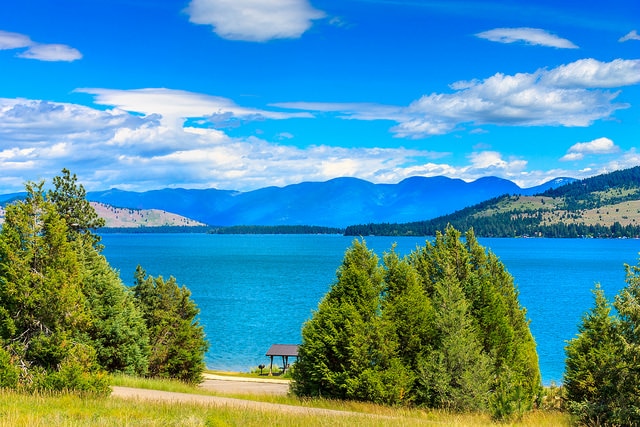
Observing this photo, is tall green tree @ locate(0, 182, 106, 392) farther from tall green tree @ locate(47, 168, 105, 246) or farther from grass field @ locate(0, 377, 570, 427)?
tall green tree @ locate(47, 168, 105, 246)

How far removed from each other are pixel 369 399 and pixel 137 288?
86.9 ft

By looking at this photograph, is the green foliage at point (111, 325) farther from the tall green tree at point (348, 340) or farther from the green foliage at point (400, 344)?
the tall green tree at point (348, 340)

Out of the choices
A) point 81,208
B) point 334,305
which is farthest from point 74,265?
point 81,208

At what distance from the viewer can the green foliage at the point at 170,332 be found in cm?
4747

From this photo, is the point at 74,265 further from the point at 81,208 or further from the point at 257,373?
the point at 257,373

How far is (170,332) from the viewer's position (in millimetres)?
48188

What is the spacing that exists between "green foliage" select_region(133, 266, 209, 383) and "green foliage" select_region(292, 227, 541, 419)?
49.2 ft

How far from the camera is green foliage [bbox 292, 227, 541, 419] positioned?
104 feet

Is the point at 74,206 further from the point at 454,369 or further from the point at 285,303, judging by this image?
the point at 285,303

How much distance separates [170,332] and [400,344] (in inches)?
883

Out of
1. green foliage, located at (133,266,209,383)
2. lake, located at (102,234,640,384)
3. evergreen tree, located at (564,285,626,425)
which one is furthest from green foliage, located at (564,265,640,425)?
green foliage, located at (133,266,209,383)

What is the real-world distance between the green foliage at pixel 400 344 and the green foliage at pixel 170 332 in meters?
15.0


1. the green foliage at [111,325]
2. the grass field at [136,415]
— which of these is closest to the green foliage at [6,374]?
the grass field at [136,415]

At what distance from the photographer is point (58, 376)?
76.6ft
